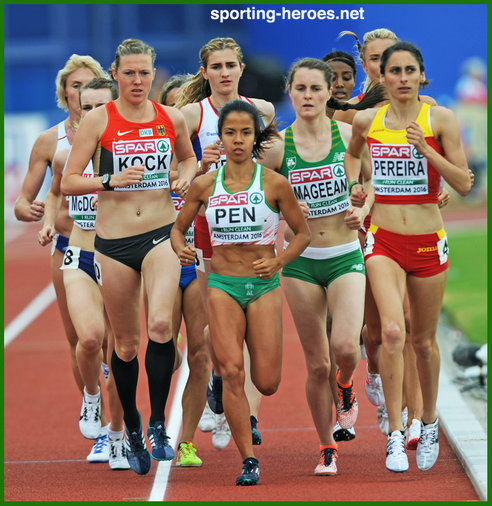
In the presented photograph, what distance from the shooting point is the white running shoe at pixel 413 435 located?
338 inches

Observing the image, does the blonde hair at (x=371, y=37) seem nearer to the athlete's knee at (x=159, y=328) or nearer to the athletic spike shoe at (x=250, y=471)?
the athlete's knee at (x=159, y=328)

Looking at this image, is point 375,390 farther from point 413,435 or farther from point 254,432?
point 254,432

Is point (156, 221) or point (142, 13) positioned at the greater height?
point (142, 13)

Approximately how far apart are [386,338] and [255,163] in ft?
4.46

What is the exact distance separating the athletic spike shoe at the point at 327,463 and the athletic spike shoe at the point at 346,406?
0.80m

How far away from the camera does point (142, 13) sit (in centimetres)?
3594

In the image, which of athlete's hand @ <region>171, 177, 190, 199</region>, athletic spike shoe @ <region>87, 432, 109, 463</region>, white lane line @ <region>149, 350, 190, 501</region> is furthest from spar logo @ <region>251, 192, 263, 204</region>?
athletic spike shoe @ <region>87, 432, 109, 463</region>

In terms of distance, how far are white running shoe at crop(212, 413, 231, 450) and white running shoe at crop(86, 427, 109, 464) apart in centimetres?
79

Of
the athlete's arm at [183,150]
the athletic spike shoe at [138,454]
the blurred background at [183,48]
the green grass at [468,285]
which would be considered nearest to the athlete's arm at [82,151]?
the athlete's arm at [183,150]

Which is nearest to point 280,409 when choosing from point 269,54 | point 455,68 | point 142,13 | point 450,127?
point 450,127

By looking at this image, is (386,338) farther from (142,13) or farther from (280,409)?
(142,13)

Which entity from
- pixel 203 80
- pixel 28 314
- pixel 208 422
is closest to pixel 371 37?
pixel 203 80

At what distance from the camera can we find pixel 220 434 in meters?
9.28

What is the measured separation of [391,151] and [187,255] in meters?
1.50
